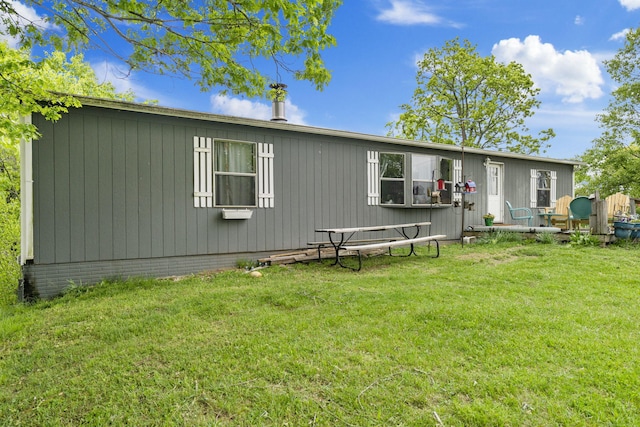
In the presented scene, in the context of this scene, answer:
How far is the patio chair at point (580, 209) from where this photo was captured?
750cm

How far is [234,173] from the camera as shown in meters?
5.80

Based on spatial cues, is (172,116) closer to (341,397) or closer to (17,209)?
(341,397)

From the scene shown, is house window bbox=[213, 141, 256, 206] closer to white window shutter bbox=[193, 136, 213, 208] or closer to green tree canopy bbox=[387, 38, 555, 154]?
white window shutter bbox=[193, 136, 213, 208]

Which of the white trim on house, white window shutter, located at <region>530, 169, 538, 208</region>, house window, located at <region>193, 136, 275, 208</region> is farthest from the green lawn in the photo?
white window shutter, located at <region>530, 169, 538, 208</region>

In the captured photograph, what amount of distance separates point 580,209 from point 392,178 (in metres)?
4.29

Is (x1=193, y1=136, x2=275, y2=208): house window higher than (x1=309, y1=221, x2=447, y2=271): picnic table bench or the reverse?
higher

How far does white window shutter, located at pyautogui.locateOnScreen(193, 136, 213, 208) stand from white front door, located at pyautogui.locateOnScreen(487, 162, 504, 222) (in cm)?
755

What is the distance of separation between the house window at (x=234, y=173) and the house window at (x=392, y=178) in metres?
2.94

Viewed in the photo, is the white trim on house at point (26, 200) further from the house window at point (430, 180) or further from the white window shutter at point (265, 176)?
the house window at point (430, 180)

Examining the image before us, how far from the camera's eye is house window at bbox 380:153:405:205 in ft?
24.5

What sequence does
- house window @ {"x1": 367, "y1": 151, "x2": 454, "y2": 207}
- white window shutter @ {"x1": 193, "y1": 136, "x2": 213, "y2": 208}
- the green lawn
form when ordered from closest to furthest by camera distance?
the green lawn → white window shutter @ {"x1": 193, "y1": 136, "x2": 213, "y2": 208} → house window @ {"x1": 367, "y1": 151, "x2": 454, "y2": 207}

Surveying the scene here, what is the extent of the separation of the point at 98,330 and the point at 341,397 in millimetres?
2380

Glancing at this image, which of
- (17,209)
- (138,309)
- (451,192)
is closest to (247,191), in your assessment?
(138,309)

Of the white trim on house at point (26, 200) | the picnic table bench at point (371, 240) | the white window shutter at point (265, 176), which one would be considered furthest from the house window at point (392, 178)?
the white trim on house at point (26, 200)
